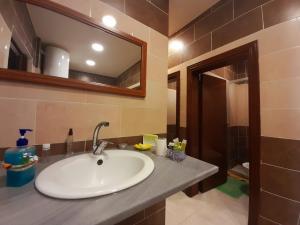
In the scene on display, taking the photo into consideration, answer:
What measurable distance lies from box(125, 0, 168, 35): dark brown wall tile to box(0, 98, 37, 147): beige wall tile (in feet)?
2.98

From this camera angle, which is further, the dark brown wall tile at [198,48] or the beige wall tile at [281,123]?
the dark brown wall tile at [198,48]

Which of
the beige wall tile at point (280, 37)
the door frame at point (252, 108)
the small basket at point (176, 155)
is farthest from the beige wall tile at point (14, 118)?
the beige wall tile at point (280, 37)

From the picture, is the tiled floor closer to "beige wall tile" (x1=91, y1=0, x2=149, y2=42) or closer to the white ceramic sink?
the white ceramic sink

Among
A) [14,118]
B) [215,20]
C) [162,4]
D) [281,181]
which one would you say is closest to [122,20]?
[162,4]

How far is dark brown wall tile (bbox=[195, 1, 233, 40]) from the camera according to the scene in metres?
1.48

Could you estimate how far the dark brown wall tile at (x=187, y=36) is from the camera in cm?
185

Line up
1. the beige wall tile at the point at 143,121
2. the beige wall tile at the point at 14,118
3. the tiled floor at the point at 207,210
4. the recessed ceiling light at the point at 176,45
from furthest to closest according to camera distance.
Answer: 1. the recessed ceiling light at the point at 176,45
2. the tiled floor at the point at 207,210
3. the beige wall tile at the point at 143,121
4. the beige wall tile at the point at 14,118

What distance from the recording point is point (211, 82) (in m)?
2.04

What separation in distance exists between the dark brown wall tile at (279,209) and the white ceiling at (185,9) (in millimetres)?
2021

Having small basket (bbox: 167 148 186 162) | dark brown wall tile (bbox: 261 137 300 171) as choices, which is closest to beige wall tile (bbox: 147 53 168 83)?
small basket (bbox: 167 148 186 162)

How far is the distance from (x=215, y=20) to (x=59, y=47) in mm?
1670

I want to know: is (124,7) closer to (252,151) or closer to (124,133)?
(124,133)

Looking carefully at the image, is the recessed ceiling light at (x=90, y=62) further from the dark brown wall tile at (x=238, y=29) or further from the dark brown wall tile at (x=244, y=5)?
the dark brown wall tile at (x=244, y=5)

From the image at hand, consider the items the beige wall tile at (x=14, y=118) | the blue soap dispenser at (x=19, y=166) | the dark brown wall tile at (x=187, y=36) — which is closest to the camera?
the blue soap dispenser at (x=19, y=166)
